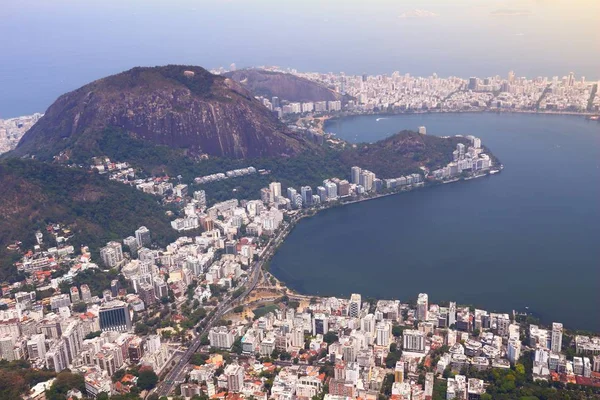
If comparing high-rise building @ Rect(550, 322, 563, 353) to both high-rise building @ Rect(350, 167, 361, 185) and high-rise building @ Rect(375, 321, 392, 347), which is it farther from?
high-rise building @ Rect(350, 167, 361, 185)

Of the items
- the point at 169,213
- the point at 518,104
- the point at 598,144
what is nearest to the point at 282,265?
the point at 169,213

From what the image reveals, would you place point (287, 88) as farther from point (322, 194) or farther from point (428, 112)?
point (322, 194)

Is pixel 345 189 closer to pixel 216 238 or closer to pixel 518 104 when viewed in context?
pixel 216 238

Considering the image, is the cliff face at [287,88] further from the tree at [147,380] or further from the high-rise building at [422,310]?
the tree at [147,380]

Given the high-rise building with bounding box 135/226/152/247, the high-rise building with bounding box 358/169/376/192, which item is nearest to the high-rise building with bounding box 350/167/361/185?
the high-rise building with bounding box 358/169/376/192

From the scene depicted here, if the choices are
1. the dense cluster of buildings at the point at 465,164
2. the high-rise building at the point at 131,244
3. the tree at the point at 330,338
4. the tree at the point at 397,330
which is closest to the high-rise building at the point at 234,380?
the tree at the point at 330,338
